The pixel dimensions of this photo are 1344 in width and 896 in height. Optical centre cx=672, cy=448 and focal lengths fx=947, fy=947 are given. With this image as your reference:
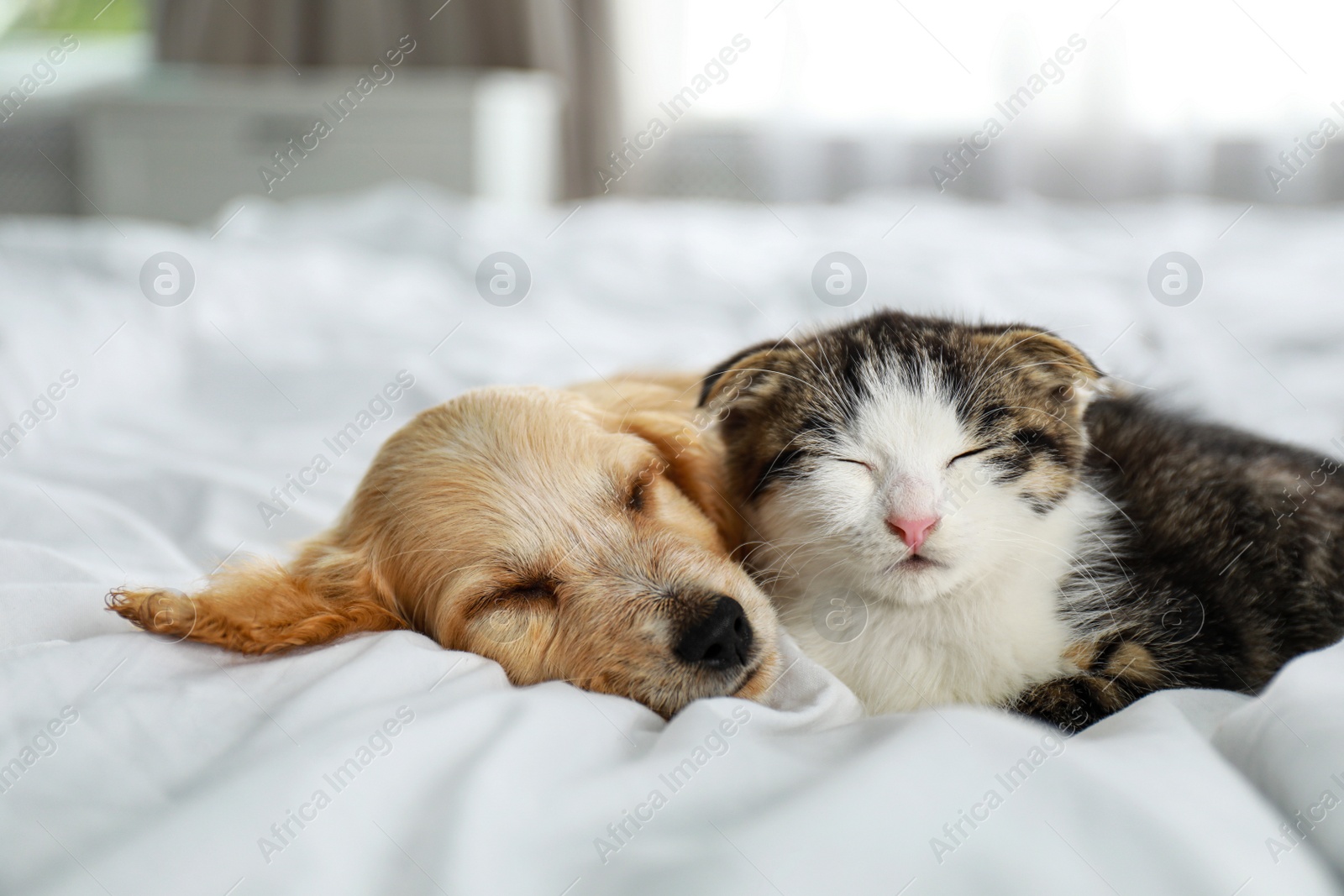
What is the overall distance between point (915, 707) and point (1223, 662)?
425mm

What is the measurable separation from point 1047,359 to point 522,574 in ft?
2.95

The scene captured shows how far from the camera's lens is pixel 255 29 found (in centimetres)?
740

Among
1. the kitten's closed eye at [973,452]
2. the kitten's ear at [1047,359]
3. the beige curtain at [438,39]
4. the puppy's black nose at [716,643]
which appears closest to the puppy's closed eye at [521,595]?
the puppy's black nose at [716,643]

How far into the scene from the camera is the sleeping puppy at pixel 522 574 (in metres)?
1.32

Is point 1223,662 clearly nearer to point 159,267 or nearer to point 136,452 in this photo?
point 136,452

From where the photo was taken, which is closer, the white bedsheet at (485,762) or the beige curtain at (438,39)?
the white bedsheet at (485,762)

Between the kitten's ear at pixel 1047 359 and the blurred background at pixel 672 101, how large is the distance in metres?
5.41

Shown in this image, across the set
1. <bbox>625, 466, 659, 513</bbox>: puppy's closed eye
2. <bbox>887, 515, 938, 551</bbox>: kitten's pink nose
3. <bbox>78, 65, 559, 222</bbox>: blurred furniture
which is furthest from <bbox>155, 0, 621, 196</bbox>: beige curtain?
<bbox>887, 515, 938, 551</bbox>: kitten's pink nose

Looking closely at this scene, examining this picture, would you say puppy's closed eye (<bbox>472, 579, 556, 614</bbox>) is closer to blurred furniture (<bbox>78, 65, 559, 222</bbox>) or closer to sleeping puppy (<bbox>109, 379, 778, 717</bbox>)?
sleeping puppy (<bbox>109, 379, 778, 717</bbox>)

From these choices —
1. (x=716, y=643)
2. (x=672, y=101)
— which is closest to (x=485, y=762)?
(x=716, y=643)

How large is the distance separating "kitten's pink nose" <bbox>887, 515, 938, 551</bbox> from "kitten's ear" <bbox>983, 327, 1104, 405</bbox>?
1.13 feet

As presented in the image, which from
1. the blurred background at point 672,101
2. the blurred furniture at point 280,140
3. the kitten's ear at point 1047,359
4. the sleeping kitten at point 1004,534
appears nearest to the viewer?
the sleeping kitten at point 1004,534

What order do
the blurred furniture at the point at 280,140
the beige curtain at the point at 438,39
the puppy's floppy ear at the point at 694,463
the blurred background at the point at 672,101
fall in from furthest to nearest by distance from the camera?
the beige curtain at the point at 438,39, the blurred furniture at the point at 280,140, the blurred background at the point at 672,101, the puppy's floppy ear at the point at 694,463

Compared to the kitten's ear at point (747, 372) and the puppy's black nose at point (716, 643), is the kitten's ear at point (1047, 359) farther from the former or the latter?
the puppy's black nose at point (716, 643)
